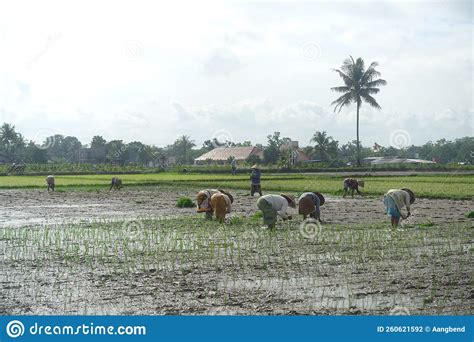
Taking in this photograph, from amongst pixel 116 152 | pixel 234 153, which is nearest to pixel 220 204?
pixel 234 153

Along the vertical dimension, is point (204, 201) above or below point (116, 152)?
below

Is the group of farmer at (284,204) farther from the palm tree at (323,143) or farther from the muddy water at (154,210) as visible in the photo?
the palm tree at (323,143)

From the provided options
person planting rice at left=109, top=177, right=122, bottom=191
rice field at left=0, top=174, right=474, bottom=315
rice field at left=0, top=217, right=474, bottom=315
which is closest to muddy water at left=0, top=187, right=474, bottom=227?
rice field at left=0, top=174, right=474, bottom=315

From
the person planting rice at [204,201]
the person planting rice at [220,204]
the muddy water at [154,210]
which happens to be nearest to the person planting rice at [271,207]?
the person planting rice at [220,204]

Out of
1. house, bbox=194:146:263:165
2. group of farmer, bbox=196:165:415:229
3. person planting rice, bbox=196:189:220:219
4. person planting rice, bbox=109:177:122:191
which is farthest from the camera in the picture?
house, bbox=194:146:263:165

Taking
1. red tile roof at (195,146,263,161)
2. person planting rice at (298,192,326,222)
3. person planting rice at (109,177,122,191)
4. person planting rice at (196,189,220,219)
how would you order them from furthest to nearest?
red tile roof at (195,146,263,161) < person planting rice at (109,177,122,191) < person planting rice at (196,189,220,219) < person planting rice at (298,192,326,222)

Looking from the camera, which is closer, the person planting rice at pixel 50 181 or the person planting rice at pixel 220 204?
the person planting rice at pixel 220 204

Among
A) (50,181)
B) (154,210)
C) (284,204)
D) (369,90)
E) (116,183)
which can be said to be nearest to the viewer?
(284,204)

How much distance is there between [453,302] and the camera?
21.0ft

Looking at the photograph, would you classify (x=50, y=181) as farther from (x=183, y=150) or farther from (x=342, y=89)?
(x=183, y=150)

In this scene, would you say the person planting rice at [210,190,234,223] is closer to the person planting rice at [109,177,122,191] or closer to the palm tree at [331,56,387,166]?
the person planting rice at [109,177,122,191]

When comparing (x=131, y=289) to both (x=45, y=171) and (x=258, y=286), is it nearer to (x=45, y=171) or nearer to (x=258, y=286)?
(x=258, y=286)

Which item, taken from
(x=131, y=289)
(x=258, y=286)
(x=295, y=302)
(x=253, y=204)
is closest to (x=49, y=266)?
(x=131, y=289)

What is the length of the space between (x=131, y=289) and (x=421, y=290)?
3252 mm
